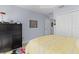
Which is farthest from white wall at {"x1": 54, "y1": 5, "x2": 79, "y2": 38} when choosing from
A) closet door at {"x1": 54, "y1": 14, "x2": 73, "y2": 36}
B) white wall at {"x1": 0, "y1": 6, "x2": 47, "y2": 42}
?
white wall at {"x1": 0, "y1": 6, "x2": 47, "y2": 42}

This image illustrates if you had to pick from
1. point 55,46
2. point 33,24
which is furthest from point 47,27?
point 55,46

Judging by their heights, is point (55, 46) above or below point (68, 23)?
below

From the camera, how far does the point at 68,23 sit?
63 cm

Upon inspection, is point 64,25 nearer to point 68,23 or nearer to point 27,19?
point 68,23

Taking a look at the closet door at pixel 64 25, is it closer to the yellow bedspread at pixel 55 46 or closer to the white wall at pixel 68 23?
the white wall at pixel 68 23

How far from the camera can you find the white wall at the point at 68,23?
0.63m

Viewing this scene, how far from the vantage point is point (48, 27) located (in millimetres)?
681

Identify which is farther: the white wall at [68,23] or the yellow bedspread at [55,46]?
the white wall at [68,23]

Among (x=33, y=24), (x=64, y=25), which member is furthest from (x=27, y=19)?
(x=64, y=25)

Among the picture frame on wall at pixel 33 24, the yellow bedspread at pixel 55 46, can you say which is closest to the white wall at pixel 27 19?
the picture frame on wall at pixel 33 24

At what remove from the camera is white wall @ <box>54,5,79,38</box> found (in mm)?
631

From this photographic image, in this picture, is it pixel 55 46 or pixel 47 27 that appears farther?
pixel 47 27
